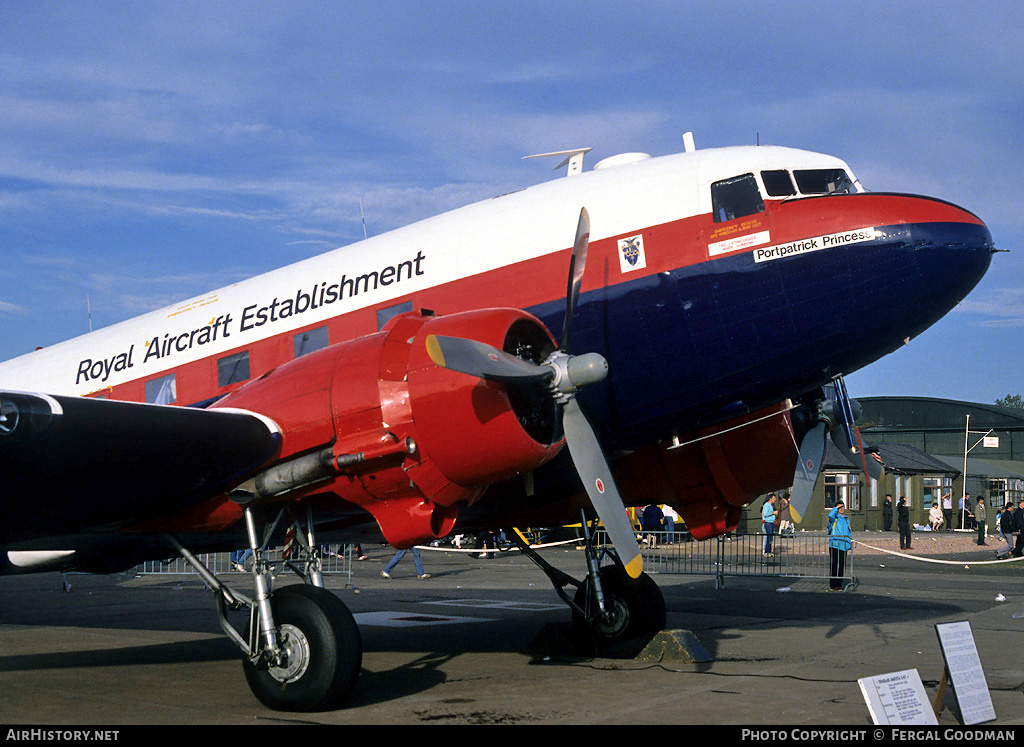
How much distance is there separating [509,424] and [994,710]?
15.4 feet

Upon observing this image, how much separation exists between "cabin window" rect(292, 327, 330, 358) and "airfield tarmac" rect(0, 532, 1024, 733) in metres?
3.63

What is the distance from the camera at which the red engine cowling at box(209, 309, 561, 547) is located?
866 centimetres

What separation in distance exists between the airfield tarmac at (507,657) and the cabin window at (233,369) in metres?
3.35

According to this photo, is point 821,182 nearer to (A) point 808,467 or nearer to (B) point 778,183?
(B) point 778,183

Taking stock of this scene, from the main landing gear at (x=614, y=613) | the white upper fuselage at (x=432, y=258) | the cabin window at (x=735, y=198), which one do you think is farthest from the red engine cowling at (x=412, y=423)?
the main landing gear at (x=614, y=613)

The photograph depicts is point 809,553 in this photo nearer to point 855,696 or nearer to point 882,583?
point 882,583

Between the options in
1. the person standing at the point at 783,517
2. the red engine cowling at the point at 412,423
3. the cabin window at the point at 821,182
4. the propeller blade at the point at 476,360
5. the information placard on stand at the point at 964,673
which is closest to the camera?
the information placard on stand at the point at 964,673

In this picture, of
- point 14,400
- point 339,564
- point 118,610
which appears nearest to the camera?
point 14,400

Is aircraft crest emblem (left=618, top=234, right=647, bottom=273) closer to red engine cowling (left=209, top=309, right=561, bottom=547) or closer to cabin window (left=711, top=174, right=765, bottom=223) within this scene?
cabin window (left=711, top=174, right=765, bottom=223)

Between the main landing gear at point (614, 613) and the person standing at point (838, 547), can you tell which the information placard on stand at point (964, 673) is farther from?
the person standing at point (838, 547)

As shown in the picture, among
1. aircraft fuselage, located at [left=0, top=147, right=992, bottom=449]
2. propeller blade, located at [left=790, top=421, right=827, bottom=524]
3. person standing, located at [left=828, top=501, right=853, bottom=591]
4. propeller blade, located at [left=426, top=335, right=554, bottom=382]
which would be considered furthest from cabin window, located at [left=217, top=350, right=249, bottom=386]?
person standing, located at [left=828, top=501, right=853, bottom=591]

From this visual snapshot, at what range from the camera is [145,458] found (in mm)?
8906

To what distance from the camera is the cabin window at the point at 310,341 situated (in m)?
11.6
